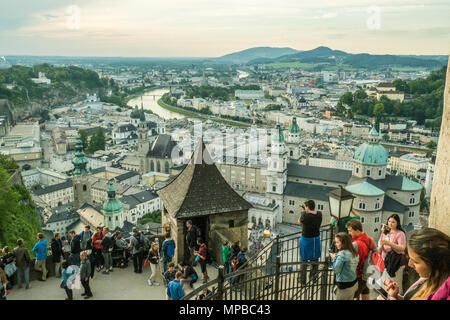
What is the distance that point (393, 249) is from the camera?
154 inches

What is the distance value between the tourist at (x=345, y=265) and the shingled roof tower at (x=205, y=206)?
8.63 feet

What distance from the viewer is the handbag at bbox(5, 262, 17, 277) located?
5.36m

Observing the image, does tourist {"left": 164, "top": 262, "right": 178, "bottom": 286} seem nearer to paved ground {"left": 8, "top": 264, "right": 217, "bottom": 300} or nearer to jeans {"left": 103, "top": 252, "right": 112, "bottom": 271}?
paved ground {"left": 8, "top": 264, "right": 217, "bottom": 300}

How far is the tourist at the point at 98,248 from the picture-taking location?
604 cm

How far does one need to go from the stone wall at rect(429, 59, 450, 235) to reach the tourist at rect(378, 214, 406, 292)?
37.5 inches

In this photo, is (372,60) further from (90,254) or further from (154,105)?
(90,254)

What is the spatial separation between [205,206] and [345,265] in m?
2.88

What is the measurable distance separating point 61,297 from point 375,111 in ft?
221

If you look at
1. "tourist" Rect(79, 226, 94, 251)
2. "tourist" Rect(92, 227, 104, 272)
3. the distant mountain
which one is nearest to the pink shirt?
"tourist" Rect(92, 227, 104, 272)

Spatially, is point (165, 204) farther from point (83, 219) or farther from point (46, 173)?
point (46, 173)

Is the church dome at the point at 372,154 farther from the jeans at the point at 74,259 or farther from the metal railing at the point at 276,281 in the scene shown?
the jeans at the point at 74,259

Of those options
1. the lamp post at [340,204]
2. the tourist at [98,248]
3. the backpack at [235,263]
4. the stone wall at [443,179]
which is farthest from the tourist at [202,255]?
the stone wall at [443,179]

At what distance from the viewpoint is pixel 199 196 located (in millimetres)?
6324
